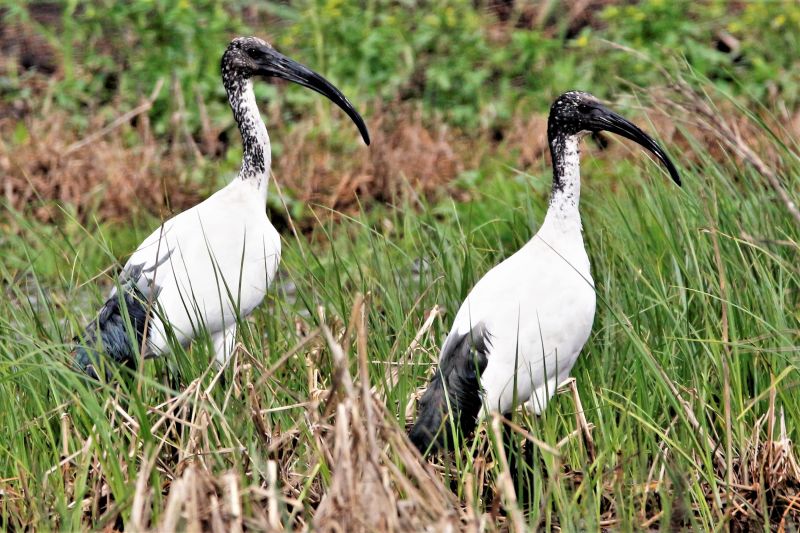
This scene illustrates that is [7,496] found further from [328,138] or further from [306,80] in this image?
[328,138]

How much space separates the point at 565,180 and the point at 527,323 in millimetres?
456

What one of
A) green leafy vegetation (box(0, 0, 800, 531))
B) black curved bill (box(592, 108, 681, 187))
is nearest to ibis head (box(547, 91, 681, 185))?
black curved bill (box(592, 108, 681, 187))

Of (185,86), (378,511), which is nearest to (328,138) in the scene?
(185,86)

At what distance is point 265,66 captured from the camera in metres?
4.64

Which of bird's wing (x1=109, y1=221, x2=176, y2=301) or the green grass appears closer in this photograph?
the green grass

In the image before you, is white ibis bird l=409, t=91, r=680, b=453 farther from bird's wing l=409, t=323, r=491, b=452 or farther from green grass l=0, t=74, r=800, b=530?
green grass l=0, t=74, r=800, b=530

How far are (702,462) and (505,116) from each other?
5.22 m

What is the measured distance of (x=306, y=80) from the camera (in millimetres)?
4629

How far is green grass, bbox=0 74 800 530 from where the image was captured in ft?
10.4

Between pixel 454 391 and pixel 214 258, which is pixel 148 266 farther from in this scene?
pixel 454 391

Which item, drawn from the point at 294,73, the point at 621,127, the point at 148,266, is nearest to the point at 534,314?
the point at 621,127

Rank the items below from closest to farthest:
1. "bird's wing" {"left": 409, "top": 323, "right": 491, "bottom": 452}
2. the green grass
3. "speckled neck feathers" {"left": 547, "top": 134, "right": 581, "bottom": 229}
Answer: the green grass
"bird's wing" {"left": 409, "top": 323, "right": 491, "bottom": 452}
"speckled neck feathers" {"left": 547, "top": 134, "right": 581, "bottom": 229}

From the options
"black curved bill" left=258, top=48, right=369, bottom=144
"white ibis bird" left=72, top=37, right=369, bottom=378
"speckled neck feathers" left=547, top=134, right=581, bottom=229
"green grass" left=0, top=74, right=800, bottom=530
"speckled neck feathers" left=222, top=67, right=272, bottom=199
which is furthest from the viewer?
"black curved bill" left=258, top=48, right=369, bottom=144

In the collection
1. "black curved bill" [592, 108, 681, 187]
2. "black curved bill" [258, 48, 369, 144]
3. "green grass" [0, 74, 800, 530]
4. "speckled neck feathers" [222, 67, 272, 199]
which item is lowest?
"green grass" [0, 74, 800, 530]
